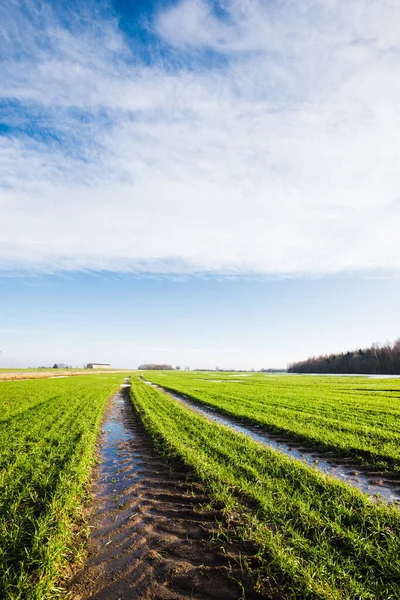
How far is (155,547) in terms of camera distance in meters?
5.70

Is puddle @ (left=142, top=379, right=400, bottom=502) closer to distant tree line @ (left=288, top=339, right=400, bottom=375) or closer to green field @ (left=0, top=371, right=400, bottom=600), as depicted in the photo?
green field @ (left=0, top=371, right=400, bottom=600)

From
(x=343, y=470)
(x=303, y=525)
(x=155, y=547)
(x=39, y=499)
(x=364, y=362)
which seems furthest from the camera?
(x=364, y=362)

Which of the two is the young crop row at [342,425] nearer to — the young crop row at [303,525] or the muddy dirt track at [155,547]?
the young crop row at [303,525]

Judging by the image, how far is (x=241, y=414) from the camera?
63.3ft

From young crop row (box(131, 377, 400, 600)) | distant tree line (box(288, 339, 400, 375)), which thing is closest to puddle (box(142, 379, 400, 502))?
young crop row (box(131, 377, 400, 600))

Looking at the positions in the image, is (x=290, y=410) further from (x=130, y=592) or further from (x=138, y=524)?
(x=130, y=592)

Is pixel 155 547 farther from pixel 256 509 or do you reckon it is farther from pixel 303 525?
pixel 303 525

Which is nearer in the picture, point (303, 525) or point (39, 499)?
point (303, 525)

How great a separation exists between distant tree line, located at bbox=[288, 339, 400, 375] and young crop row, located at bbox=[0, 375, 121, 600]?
130454mm

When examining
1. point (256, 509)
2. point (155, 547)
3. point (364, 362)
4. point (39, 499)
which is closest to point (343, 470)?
point (256, 509)

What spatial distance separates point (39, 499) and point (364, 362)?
150 metres

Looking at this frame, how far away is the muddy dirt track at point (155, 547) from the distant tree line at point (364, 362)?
13118cm

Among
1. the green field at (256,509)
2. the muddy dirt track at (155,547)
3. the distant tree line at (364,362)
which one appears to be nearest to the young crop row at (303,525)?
the green field at (256,509)

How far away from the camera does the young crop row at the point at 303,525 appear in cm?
462
